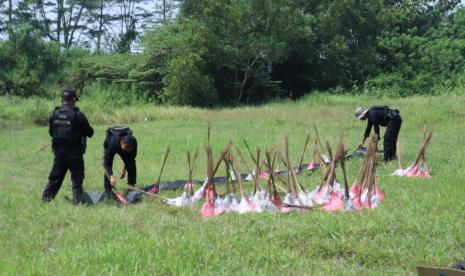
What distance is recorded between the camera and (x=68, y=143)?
6.16m

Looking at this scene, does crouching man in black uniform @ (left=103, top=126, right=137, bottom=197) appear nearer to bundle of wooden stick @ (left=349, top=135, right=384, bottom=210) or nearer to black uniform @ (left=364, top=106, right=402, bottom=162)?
bundle of wooden stick @ (left=349, top=135, right=384, bottom=210)

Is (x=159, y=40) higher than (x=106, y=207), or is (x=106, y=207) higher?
(x=159, y=40)

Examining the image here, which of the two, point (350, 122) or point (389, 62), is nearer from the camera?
point (350, 122)

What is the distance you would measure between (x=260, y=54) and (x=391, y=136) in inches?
716

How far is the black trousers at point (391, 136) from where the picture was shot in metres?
9.10

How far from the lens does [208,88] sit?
993 inches

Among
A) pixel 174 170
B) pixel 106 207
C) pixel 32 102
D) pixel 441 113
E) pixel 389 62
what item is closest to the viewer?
pixel 106 207

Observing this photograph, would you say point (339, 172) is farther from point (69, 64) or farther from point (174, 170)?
point (69, 64)

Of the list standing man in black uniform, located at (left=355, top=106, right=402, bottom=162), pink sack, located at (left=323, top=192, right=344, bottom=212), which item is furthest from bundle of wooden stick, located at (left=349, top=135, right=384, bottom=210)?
standing man in black uniform, located at (left=355, top=106, right=402, bottom=162)

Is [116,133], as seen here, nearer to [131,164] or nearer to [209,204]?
[131,164]

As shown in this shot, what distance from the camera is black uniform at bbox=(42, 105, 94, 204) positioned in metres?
6.04

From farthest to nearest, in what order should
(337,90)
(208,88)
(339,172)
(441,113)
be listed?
(337,90) < (208,88) < (441,113) < (339,172)

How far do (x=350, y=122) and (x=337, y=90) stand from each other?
11216 millimetres

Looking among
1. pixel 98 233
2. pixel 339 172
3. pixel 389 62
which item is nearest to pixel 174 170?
pixel 339 172
